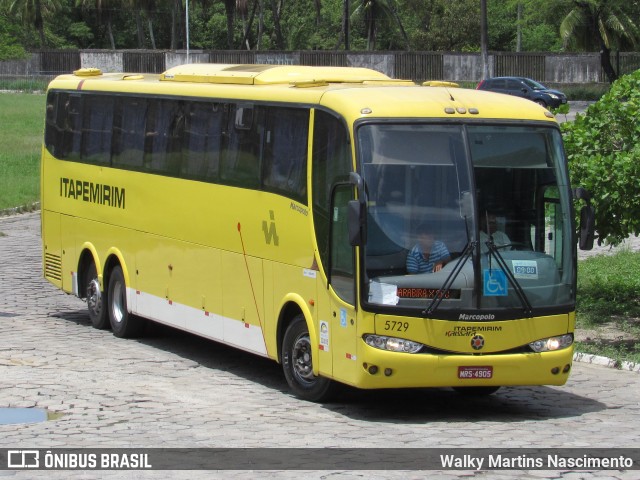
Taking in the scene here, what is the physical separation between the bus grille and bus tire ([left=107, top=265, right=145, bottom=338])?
5.46ft

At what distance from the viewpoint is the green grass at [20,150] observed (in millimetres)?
34781

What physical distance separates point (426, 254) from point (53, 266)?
9285mm

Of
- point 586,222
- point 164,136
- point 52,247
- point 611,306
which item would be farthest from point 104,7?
point 586,222

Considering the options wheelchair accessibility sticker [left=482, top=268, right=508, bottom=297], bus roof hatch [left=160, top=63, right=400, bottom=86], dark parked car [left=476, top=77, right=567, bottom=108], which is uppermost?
bus roof hatch [left=160, top=63, right=400, bottom=86]

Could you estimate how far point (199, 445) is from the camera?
10.3 metres

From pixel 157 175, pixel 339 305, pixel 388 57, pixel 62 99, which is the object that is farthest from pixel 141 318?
pixel 388 57

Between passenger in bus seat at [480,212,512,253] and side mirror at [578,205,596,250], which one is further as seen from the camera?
side mirror at [578,205,596,250]

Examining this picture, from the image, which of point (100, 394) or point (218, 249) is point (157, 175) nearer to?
point (218, 249)

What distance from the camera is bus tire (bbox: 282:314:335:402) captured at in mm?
12555

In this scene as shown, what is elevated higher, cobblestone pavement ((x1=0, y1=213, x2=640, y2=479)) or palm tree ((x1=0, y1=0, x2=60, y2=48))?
palm tree ((x1=0, y1=0, x2=60, y2=48))

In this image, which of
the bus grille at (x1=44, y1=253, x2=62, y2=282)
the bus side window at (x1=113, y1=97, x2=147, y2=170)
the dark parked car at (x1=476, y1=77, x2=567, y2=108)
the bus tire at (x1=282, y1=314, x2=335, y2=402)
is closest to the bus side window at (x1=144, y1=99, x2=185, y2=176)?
the bus side window at (x1=113, y1=97, x2=147, y2=170)

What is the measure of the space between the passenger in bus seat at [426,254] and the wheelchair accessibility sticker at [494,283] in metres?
0.42

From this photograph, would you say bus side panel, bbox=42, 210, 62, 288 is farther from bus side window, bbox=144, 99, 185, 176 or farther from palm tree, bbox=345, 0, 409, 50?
palm tree, bbox=345, 0, 409, 50

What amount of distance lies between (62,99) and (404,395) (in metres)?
8.24
